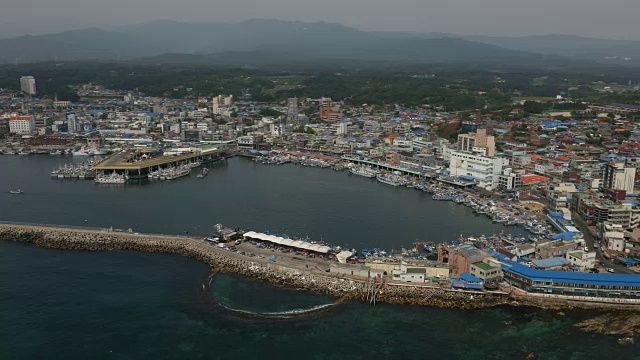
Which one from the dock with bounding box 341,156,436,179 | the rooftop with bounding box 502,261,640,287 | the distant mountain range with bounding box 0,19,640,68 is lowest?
the rooftop with bounding box 502,261,640,287

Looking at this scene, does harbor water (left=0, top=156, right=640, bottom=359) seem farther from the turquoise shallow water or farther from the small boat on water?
the small boat on water

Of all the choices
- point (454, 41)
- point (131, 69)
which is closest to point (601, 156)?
point (131, 69)

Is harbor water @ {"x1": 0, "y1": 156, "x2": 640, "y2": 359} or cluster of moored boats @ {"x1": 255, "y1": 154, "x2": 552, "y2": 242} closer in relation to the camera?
harbor water @ {"x1": 0, "y1": 156, "x2": 640, "y2": 359}

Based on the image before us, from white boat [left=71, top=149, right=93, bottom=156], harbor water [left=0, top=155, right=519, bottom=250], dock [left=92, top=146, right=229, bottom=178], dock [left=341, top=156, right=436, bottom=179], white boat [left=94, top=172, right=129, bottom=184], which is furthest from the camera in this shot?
white boat [left=71, top=149, right=93, bottom=156]

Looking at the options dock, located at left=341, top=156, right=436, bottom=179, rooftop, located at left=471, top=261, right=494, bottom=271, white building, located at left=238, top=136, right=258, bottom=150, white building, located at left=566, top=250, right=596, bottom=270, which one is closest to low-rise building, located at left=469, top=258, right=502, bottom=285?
rooftop, located at left=471, top=261, right=494, bottom=271

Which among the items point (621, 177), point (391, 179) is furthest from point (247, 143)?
point (621, 177)

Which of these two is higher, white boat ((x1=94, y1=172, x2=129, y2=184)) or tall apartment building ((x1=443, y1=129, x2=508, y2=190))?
tall apartment building ((x1=443, y1=129, x2=508, y2=190))

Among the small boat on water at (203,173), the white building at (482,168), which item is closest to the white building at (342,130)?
the small boat on water at (203,173)
